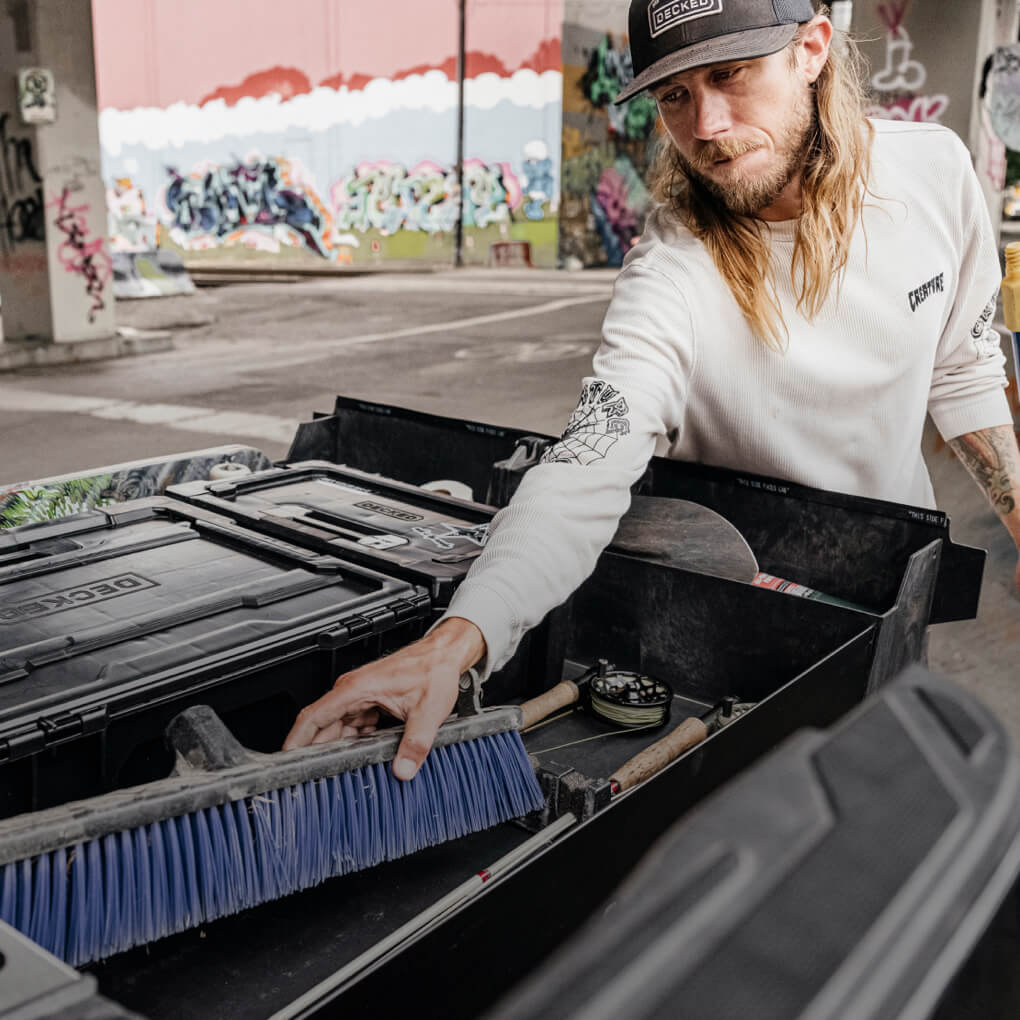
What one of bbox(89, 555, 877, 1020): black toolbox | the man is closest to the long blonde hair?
the man

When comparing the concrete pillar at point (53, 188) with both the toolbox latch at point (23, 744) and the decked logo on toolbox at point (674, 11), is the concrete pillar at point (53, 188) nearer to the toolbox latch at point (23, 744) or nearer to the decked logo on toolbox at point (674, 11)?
the decked logo on toolbox at point (674, 11)

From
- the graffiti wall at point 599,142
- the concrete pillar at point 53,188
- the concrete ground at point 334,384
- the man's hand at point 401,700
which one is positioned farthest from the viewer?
the graffiti wall at point 599,142

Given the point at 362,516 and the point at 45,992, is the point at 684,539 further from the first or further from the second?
the point at 45,992

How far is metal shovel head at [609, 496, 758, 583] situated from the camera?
1.94m

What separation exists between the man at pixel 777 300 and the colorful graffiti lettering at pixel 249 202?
63.4ft

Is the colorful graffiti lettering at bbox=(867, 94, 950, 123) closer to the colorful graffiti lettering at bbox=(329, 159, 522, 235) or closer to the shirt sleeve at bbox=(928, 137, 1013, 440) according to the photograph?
the colorful graffiti lettering at bbox=(329, 159, 522, 235)

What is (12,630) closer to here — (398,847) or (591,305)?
(398,847)

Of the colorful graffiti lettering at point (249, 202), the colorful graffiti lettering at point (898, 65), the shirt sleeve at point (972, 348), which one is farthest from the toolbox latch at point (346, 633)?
the colorful graffiti lettering at point (249, 202)

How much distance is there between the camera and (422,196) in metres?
19.6

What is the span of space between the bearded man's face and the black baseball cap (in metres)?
0.04

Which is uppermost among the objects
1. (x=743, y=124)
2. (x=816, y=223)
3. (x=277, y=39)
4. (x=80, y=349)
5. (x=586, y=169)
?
(x=277, y=39)

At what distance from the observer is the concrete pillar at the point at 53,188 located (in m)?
9.01

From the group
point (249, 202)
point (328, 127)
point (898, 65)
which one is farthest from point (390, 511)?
point (249, 202)

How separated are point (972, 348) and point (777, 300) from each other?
483 millimetres
